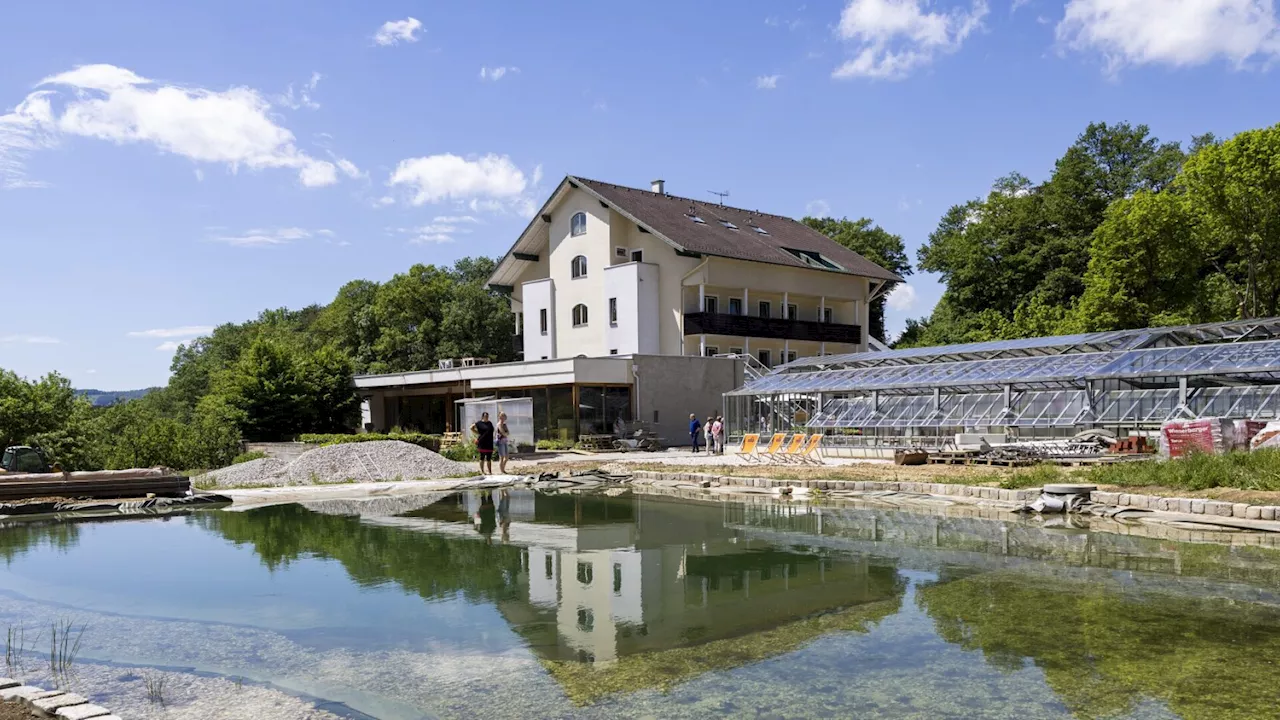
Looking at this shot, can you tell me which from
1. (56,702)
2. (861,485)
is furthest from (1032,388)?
(56,702)

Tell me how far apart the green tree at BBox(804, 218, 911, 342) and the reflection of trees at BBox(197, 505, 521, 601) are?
4419cm

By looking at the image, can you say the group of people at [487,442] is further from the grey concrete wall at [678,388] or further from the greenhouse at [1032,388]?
the greenhouse at [1032,388]

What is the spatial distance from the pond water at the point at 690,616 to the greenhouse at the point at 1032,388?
11.3 metres

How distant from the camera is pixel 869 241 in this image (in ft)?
184

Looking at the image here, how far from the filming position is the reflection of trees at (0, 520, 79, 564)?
12.7 m

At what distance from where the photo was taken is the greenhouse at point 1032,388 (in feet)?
72.2

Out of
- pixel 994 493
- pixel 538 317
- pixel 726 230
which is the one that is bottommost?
pixel 994 493

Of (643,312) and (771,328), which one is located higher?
(643,312)

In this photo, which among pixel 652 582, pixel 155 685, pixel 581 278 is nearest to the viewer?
pixel 155 685

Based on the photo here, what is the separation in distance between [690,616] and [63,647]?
4968 millimetres

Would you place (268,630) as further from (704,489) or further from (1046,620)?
(704,489)

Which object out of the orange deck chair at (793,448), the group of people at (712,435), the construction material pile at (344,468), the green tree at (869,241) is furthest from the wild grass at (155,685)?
the green tree at (869,241)

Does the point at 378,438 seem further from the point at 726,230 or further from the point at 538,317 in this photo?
the point at 726,230

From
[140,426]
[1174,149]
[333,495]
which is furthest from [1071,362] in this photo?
[1174,149]
